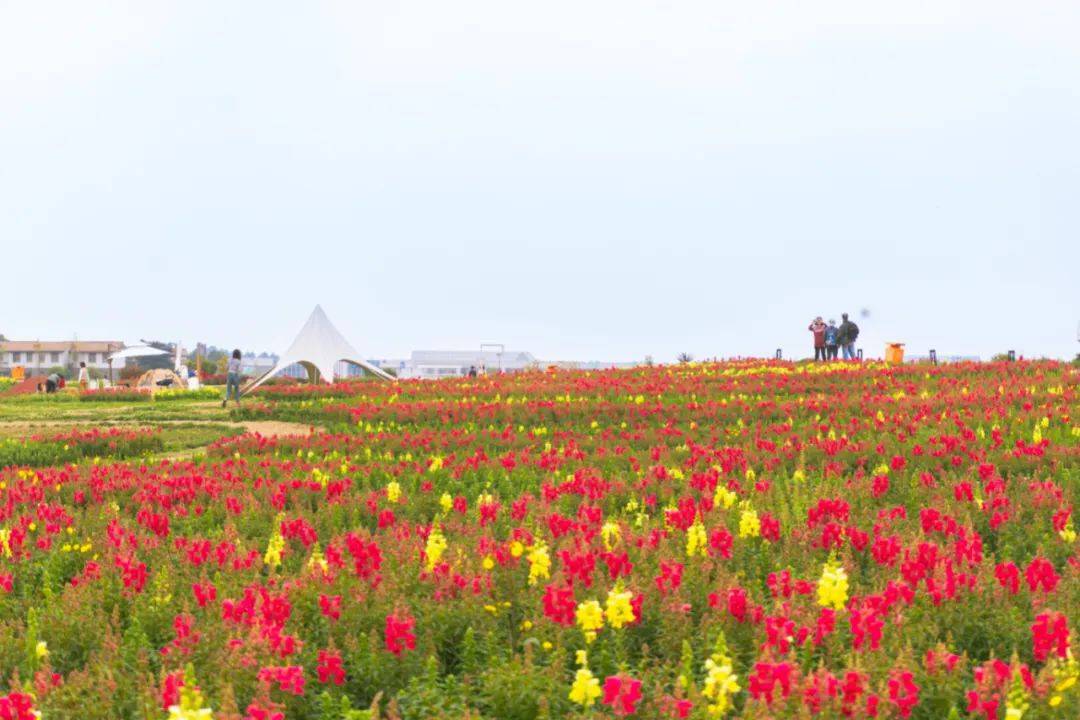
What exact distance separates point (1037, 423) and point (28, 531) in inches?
420

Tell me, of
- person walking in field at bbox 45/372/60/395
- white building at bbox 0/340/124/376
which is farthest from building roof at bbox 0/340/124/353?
person walking in field at bbox 45/372/60/395

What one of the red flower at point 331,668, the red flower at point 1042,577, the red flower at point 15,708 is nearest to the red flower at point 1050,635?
the red flower at point 1042,577

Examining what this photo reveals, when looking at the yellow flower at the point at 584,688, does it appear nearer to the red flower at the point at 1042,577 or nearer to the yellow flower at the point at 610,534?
the yellow flower at the point at 610,534

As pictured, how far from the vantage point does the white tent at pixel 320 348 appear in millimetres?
35750

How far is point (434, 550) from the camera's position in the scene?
228 inches

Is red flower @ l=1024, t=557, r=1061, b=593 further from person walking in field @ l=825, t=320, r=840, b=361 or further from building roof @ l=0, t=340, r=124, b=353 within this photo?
building roof @ l=0, t=340, r=124, b=353

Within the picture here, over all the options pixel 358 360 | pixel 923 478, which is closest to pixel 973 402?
pixel 923 478

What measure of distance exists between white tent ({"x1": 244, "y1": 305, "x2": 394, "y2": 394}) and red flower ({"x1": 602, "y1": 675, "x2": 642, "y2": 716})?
32.4m

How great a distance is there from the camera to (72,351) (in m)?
122

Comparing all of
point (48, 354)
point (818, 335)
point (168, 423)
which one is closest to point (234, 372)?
point (168, 423)

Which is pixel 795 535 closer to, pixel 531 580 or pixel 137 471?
pixel 531 580

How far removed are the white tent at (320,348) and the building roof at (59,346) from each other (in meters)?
98.1

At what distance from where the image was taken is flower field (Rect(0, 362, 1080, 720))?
4.00m

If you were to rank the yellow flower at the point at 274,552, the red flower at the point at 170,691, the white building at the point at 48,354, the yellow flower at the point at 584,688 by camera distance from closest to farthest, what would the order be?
the yellow flower at the point at 584,688, the red flower at the point at 170,691, the yellow flower at the point at 274,552, the white building at the point at 48,354
